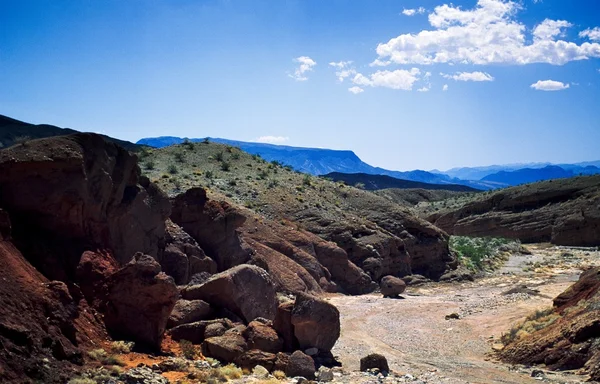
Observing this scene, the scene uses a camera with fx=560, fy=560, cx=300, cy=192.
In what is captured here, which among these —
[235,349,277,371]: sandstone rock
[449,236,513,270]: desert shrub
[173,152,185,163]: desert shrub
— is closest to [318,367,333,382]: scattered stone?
[235,349,277,371]: sandstone rock

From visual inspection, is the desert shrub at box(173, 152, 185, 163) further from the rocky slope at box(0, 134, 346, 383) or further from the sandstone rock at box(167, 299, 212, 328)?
the sandstone rock at box(167, 299, 212, 328)

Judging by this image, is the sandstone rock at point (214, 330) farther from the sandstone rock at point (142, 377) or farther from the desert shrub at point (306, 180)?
the desert shrub at point (306, 180)

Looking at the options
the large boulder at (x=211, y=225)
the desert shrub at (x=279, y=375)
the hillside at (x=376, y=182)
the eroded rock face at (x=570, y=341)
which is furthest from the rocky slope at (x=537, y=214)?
the hillside at (x=376, y=182)

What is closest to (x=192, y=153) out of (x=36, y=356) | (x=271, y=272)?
(x=271, y=272)

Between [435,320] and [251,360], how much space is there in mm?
11842

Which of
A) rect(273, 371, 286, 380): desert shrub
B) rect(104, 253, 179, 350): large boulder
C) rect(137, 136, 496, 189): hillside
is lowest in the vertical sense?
rect(273, 371, 286, 380): desert shrub

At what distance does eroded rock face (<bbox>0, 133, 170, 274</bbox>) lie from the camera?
39.1 ft

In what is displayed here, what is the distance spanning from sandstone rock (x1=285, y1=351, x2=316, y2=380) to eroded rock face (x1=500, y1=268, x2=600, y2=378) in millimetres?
6188

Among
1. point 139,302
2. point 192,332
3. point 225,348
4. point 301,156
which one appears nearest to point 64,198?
point 139,302

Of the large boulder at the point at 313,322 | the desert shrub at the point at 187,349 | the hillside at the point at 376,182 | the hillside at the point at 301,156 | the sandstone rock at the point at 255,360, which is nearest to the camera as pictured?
the desert shrub at the point at 187,349

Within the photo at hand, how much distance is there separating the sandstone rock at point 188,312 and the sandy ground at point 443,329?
12.8ft

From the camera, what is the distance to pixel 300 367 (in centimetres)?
1265

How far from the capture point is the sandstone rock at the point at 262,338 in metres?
13.4

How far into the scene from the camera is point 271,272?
83.5 ft
